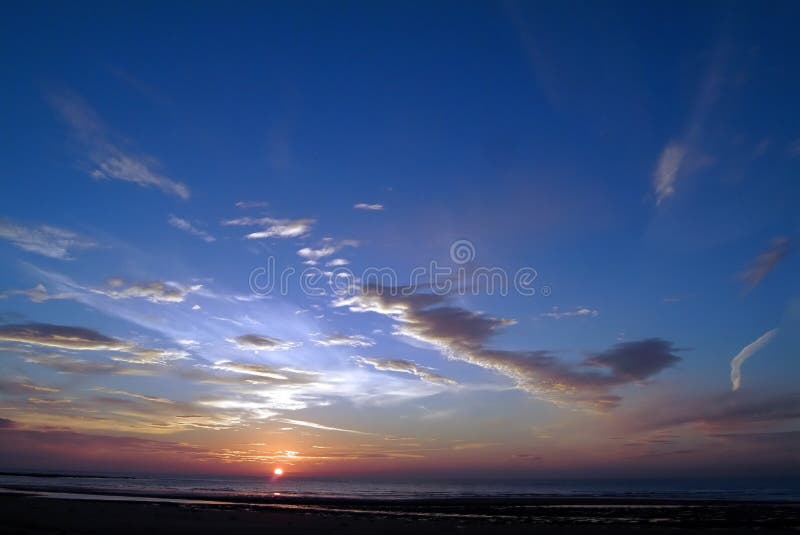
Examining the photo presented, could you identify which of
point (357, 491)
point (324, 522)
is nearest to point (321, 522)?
point (324, 522)

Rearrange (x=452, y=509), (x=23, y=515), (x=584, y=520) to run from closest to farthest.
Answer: (x=23, y=515) → (x=584, y=520) → (x=452, y=509)

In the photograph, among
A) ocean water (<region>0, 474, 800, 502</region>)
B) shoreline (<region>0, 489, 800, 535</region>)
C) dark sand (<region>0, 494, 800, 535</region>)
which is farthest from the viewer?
ocean water (<region>0, 474, 800, 502</region>)

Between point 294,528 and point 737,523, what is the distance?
29648 millimetres

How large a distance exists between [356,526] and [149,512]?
16.6 meters

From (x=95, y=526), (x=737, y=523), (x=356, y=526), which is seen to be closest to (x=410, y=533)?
(x=356, y=526)

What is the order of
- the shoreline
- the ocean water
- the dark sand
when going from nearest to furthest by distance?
the dark sand < the shoreline < the ocean water

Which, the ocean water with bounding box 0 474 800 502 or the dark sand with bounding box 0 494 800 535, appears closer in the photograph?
the dark sand with bounding box 0 494 800 535

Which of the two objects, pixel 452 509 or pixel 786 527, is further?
pixel 452 509

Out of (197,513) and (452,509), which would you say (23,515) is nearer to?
(197,513)

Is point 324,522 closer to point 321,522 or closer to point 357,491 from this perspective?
point 321,522

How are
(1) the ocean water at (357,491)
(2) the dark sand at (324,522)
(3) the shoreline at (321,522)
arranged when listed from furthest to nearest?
1. (1) the ocean water at (357,491)
2. (3) the shoreline at (321,522)
3. (2) the dark sand at (324,522)

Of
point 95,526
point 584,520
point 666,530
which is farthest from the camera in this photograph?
point 584,520

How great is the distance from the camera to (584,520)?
35.7 metres

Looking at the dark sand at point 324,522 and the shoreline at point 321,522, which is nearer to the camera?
the dark sand at point 324,522
